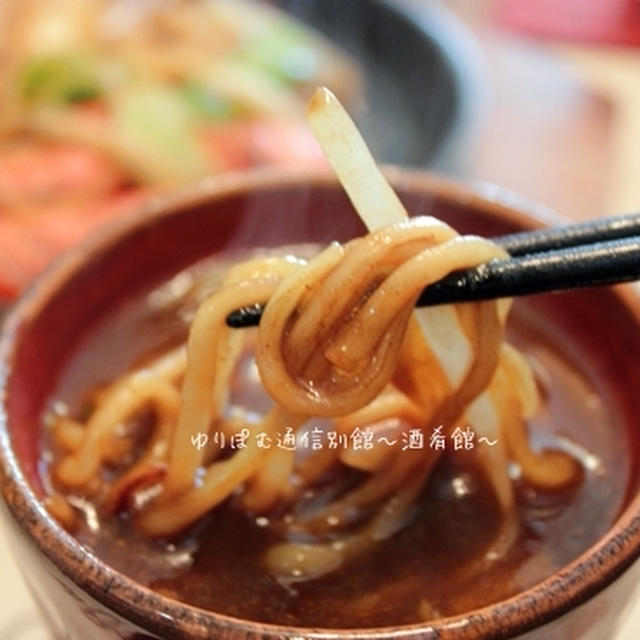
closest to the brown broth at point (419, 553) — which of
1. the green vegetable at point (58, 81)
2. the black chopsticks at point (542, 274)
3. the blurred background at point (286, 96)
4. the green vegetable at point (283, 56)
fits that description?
the black chopsticks at point (542, 274)

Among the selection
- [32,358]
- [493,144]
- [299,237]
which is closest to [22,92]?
[493,144]

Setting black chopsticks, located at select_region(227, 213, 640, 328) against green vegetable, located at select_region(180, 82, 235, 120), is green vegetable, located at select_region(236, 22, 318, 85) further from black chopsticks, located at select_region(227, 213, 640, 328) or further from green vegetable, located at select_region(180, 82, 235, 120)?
black chopsticks, located at select_region(227, 213, 640, 328)

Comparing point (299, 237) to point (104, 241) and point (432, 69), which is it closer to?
point (104, 241)

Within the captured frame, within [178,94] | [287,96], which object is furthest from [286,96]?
[178,94]

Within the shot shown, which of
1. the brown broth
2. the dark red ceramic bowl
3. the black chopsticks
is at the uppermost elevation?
the black chopsticks

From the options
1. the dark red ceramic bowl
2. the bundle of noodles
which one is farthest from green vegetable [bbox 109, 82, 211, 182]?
the bundle of noodles

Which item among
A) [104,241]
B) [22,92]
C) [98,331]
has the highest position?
[104,241]

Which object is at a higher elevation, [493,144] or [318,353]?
[318,353]

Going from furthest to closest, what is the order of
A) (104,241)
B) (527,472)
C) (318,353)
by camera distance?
(104,241), (527,472), (318,353)

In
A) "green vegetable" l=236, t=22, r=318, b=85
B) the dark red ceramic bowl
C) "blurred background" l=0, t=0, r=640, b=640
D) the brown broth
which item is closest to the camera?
the dark red ceramic bowl
